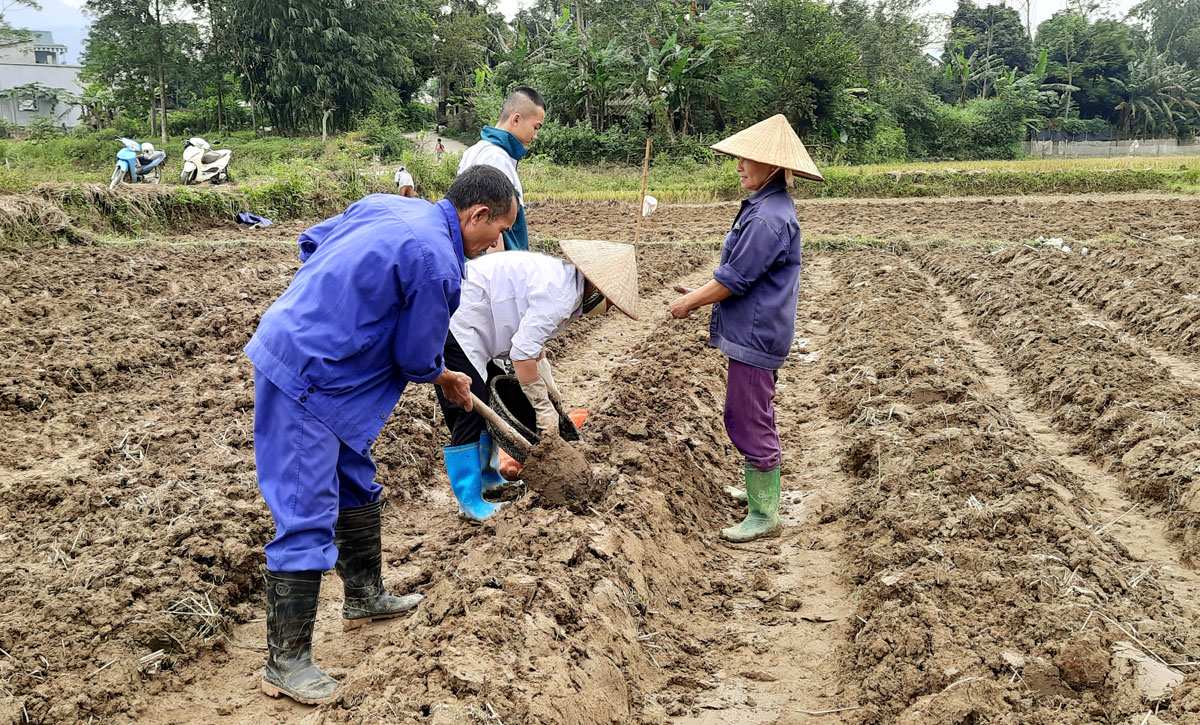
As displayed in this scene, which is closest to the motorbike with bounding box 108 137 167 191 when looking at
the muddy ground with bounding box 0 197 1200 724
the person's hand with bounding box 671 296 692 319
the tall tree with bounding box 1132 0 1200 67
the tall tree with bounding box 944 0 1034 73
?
the muddy ground with bounding box 0 197 1200 724

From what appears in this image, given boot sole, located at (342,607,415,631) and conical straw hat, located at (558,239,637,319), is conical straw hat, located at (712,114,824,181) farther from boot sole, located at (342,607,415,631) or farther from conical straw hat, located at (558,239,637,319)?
boot sole, located at (342,607,415,631)

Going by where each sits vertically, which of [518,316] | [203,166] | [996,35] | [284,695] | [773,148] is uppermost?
[996,35]

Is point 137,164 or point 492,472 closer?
point 492,472

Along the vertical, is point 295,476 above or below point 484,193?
below

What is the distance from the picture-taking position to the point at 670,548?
4074 mm

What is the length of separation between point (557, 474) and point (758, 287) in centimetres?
126

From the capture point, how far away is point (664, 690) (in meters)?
3.17

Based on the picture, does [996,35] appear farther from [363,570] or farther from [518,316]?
[363,570]

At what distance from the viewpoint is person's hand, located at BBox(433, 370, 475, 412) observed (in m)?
3.39

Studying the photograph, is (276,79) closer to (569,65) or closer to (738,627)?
(569,65)

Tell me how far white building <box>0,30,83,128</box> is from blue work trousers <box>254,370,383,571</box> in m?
40.7

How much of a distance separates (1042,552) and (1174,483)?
151 cm

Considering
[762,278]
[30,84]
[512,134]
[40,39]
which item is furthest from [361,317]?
[40,39]

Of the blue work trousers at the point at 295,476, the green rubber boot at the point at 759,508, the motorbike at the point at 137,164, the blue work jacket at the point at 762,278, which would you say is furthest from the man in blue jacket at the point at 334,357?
the motorbike at the point at 137,164
